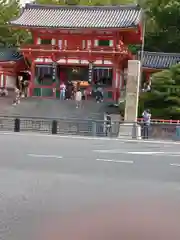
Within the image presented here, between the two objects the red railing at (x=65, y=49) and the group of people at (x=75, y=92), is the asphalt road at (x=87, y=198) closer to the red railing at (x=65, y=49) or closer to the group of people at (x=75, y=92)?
the group of people at (x=75, y=92)

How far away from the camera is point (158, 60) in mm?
38688

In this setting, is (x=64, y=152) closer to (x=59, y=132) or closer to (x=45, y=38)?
(x=59, y=132)

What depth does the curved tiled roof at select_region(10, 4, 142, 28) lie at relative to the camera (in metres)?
37.7

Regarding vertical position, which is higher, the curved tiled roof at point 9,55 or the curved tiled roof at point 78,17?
the curved tiled roof at point 78,17

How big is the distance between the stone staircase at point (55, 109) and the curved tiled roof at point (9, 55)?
7.16 metres

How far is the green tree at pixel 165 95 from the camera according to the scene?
28953mm

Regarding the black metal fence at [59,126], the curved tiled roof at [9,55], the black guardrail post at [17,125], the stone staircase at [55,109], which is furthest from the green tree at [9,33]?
the black guardrail post at [17,125]

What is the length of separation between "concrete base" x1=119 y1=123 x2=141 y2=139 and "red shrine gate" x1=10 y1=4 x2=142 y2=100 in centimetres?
1421

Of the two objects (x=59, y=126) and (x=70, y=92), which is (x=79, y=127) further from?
(x=70, y=92)

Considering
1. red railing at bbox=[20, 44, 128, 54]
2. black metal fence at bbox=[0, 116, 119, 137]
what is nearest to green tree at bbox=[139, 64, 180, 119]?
black metal fence at bbox=[0, 116, 119, 137]

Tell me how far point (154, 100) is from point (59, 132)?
8.35 meters

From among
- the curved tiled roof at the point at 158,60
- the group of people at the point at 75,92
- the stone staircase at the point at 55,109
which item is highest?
the curved tiled roof at the point at 158,60

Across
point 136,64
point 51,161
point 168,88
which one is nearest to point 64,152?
point 51,161

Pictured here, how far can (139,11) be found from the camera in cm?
3866
